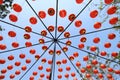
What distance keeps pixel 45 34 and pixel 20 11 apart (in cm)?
130

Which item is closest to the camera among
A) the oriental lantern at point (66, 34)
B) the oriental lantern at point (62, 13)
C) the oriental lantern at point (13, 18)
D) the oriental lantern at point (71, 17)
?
the oriental lantern at point (62, 13)

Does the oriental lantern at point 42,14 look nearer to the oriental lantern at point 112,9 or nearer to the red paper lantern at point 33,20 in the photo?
the red paper lantern at point 33,20

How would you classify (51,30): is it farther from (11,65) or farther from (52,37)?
(11,65)

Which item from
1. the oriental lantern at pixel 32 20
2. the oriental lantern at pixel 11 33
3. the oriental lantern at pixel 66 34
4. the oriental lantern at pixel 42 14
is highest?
the oriental lantern at pixel 42 14

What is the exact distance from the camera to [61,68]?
12.7 meters

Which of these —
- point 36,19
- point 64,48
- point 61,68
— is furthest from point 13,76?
point 36,19

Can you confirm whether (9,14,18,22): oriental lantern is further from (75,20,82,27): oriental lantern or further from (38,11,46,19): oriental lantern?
(75,20,82,27): oriental lantern

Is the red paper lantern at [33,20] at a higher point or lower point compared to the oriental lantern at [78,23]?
higher

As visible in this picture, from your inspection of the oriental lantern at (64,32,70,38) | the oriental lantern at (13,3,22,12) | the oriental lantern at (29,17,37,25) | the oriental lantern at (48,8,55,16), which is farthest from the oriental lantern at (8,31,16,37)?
the oriental lantern at (64,32,70,38)

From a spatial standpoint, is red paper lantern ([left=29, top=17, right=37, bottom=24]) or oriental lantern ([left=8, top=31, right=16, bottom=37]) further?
oriental lantern ([left=8, top=31, right=16, bottom=37])

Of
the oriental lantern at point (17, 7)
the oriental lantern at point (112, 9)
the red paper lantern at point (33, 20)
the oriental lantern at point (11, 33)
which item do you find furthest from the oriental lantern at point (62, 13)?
the oriental lantern at point (11, 33)

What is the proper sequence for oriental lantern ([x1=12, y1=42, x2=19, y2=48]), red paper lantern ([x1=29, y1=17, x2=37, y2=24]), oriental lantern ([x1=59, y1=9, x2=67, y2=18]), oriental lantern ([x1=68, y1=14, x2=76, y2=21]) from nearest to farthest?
oriental lantern ([x1=59, y1=9, x2=67, y2=18]) → oriental lantern ([x1=68, y1=14, x2=76, y2=21]) → red paper lantern ([x1=29, y1=17, x2=37, y2=24]) → oriental lantern ([x1=12, y1=42, x2=19, y2=48])

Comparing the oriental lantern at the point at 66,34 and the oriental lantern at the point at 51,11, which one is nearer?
the oriental lantern at the point at 51,11

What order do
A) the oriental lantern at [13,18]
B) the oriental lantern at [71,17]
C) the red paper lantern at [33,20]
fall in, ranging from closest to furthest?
the oriental lantern at [71,17], the oriental lantern at [13,18], the red paper lantern at [33,20]
